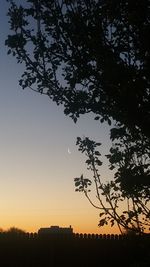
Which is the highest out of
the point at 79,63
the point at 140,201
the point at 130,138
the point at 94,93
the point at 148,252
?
the point at 79,63

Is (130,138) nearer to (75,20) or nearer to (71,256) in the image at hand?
(75,20)

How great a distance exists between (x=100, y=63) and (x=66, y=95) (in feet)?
3.31

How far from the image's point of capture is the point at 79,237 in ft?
57.7

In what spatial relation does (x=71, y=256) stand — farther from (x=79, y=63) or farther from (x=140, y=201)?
(x=79, y=63)

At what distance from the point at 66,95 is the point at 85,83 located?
45cm

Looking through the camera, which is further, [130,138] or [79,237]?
[79,237]

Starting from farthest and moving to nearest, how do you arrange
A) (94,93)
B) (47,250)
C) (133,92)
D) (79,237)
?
(79,237), (47,250), (94,93), (133,92)

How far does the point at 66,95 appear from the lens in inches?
319

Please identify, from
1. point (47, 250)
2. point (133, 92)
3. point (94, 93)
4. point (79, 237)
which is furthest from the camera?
point (79, 237)

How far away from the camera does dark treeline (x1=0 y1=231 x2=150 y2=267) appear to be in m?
15.8

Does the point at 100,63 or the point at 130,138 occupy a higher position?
the point at 100,63

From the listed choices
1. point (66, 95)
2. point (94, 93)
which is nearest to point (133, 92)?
point (94, 93)

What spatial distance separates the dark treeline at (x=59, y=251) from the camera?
1576 centimetres

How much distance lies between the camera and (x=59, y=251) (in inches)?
653
